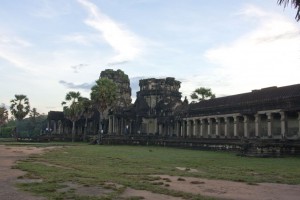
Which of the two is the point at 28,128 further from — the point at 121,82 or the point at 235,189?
the point at 235,189

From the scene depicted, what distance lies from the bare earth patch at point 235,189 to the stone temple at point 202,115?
2140 cm

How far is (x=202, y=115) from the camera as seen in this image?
200 ft

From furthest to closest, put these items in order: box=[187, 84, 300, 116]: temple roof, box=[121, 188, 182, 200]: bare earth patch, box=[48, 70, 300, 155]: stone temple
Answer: box=[48, 70, 300, 155]: stone temple
box=[187, 84, 300, 116]: temple roof
box=[121, 188, 182, 200]: bare earth patch

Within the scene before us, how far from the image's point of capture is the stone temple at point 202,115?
4475 centimetres

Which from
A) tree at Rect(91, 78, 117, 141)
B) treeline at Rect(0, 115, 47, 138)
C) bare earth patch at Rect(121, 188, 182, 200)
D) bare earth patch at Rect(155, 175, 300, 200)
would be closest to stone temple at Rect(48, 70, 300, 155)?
tree at Rect(91, 78, 117, 141)

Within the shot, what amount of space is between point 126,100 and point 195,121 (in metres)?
33.7

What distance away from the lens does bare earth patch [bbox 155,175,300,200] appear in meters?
11.9

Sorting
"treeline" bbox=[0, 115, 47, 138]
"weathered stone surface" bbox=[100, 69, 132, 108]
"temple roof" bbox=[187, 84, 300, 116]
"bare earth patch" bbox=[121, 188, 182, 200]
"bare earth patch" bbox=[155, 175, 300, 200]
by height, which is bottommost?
"bare earth patch" bbox=[155, 175, 300, 200]

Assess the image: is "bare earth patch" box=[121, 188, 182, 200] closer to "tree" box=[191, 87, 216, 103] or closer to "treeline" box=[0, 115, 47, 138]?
"tree" box=[191, 87, 216, 103]

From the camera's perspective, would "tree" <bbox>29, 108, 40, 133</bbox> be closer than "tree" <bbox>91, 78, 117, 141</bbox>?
No

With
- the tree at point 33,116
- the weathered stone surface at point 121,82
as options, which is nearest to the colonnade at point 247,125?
the weathered stone surface at point 121,82

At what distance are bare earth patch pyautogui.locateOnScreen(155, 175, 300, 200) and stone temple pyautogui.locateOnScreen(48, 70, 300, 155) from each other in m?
21.4

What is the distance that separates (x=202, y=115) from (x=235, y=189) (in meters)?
47.9

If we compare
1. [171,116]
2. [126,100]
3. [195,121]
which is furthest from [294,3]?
[126,100]
